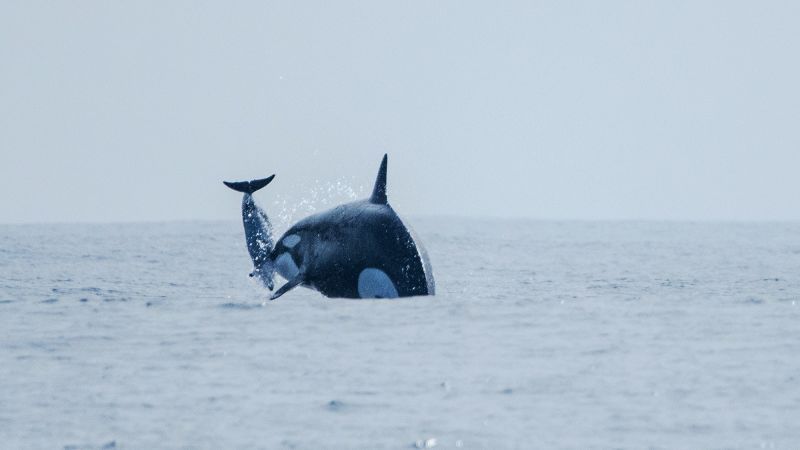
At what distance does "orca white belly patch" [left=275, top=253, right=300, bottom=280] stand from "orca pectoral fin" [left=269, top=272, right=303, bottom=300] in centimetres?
62

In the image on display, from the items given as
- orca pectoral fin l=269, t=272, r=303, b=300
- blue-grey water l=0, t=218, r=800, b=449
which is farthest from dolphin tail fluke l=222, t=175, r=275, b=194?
orca pectoral fin l=269, t=272, r=303, b=300

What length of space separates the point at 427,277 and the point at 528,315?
1.98 m

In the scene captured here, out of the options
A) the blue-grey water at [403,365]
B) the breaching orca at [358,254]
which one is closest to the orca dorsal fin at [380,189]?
the breaching orca at [358,254]

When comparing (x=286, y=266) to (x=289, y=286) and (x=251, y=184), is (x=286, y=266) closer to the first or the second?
(x=289, y=286)

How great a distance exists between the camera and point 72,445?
8.80m

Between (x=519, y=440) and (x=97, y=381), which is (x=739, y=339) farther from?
(x=97, y=381)

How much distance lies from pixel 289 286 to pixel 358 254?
1349mm

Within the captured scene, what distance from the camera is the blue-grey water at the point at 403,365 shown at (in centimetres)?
919

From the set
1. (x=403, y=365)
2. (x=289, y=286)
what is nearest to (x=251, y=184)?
(x=289, y=286)

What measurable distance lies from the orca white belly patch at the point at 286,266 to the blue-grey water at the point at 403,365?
15.1 inches

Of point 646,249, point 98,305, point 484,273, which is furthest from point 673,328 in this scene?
point 646,249

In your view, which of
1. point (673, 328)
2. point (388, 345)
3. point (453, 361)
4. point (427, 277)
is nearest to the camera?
point (453, 361)

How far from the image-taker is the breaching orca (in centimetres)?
1805

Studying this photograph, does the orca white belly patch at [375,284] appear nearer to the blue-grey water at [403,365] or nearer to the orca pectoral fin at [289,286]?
the blue-grey water at [403,365]
